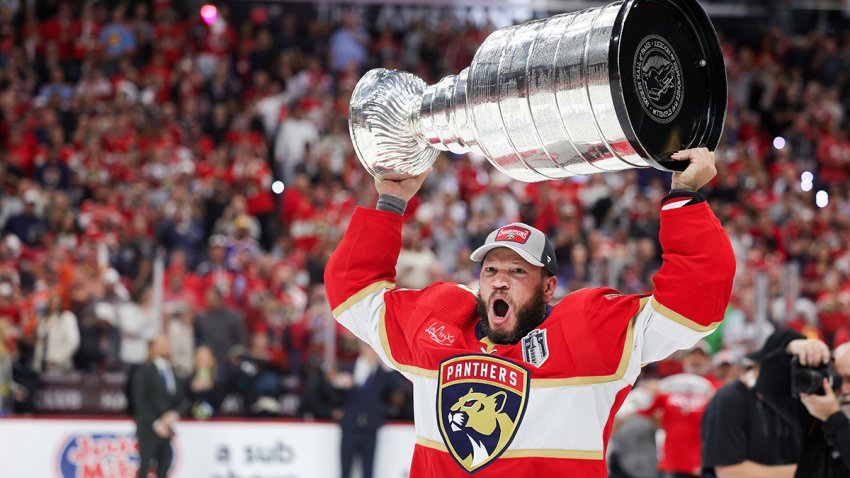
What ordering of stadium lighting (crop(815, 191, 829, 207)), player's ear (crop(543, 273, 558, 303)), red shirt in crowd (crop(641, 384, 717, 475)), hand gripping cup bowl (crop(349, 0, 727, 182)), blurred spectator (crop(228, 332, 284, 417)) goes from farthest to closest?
stadium lighting (crop(815, 191, 829, 207))
blurred spectator (crop(228, 332, 284, 417))
red shirt in crowd (crop(641, 384, 717, 475))
player's ear (crop(543, 273, 558, 303))
hand gripping cup bowl (crop(349, 0, 727, 182))

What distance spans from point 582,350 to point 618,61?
911 mm

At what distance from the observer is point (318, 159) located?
14719 millimetres

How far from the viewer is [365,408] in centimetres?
1066

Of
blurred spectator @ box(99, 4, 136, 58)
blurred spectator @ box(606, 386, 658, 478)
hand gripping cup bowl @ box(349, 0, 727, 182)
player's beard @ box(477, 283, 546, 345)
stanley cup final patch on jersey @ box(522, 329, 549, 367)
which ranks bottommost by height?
blurred spectator @ box(606, 386, 658, 478)

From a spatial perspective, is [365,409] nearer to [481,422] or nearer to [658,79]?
[481,422]

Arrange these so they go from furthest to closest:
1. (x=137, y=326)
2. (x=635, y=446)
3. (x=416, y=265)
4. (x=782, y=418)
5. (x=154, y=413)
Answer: (x=416, y=265) → (x=137, y=326) → (x=154, y=413) → (x=635, y=446) → (x=782, y=418)

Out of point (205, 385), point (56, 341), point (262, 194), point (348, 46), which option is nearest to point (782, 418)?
point (205, 385)

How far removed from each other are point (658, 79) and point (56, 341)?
861 centimetres

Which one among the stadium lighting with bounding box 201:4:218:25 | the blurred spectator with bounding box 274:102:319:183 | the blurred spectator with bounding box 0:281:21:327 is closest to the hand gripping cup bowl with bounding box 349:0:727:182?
the blurred spectator with bounding box 0:281:21:327

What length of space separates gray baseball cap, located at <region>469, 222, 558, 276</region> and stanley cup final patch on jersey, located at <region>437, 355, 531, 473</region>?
1.22 ft

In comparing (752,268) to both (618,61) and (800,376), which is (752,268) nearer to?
(800,376)

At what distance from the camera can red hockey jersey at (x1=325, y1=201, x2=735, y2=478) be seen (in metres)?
3.47

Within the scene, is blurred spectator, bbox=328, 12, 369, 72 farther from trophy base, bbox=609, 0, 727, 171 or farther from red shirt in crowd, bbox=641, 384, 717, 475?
trophy base, bbox=609, 0, 727, 171

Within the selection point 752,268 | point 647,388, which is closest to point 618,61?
point 647,388
